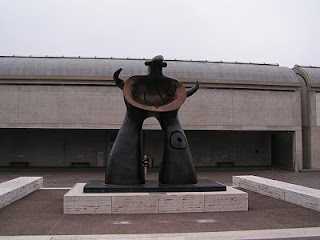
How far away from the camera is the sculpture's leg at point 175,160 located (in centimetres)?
1003

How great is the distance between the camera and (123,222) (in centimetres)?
782

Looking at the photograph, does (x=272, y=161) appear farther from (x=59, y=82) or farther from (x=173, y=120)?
(x=173, y=120)

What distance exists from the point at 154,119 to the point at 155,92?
12.7 meters

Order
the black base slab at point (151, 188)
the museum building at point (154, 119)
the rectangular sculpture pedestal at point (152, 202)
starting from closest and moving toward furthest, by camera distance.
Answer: the rectangular sculpture pedestal at point (152, 202) → the black base slab at point (151, 188) → the museum building at point (154, 119)

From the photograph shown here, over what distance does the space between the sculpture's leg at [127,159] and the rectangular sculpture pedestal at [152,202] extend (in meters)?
0.87

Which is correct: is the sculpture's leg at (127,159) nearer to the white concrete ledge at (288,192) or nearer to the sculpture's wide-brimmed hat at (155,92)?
the sculpture's wide-brimmed hat at (155,92)

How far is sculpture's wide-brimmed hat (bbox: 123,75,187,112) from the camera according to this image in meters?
10.3

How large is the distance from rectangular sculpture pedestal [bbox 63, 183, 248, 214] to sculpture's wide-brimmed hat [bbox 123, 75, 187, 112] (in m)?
2.54

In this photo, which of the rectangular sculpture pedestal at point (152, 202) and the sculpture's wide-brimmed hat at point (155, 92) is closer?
the rectangular sculpture pedestal at point (152, 202)

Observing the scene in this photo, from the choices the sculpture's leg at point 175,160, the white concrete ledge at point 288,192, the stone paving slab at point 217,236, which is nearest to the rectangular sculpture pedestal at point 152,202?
the sculpture's leg at point 175,160

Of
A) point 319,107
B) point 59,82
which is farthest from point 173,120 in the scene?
point 319,107

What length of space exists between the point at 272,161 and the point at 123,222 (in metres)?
25.1

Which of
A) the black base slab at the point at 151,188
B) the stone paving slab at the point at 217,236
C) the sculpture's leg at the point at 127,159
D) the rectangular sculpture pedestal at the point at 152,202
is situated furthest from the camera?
the sculpture's leg at the point at 127,159

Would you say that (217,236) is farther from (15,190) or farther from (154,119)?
(154,119)
